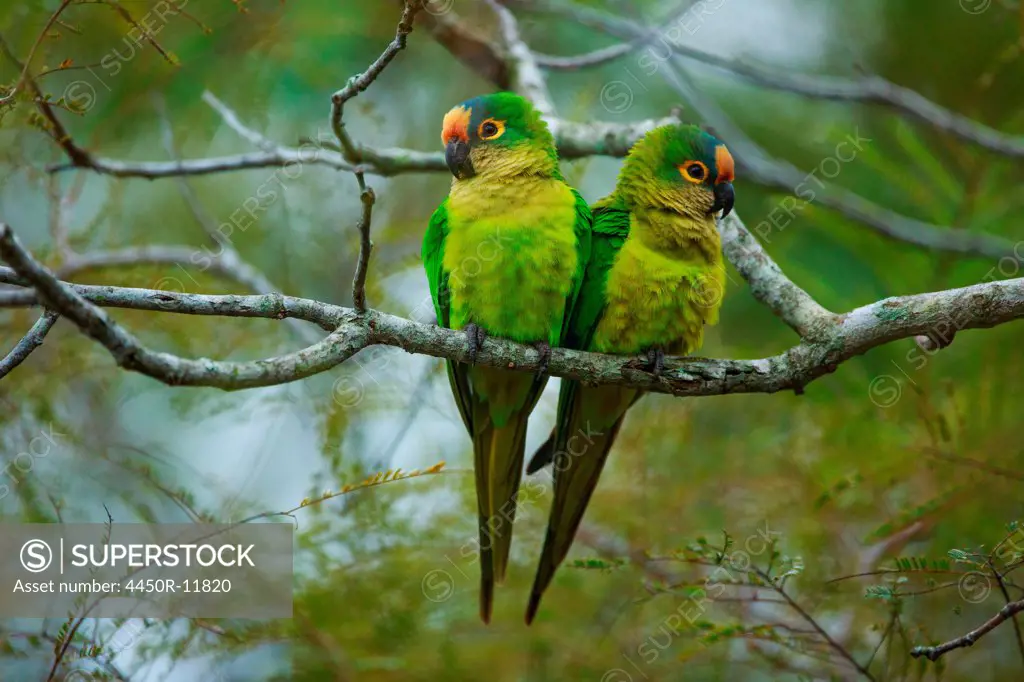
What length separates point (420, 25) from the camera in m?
7.01

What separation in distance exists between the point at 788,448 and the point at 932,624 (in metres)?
1.47

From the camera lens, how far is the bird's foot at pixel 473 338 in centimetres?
426

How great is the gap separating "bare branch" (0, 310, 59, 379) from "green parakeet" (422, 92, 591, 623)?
6.50 ft

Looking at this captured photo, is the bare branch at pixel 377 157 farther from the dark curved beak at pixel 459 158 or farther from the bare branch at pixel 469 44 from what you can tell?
the bare branch at pixel 469 44

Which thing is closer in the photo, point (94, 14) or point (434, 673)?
point (434, 673)

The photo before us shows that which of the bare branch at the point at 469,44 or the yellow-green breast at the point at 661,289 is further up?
the bare branch at the point at 469,44

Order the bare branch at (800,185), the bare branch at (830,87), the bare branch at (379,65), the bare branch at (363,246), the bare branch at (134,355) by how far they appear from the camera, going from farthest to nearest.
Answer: the bare branch at (830,87)
the bare branch at (800,185)
the bare branch at (379,65)
the bare branch at (363,246)
the bare branch at (134,355)

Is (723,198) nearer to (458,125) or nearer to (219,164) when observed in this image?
(458,125)

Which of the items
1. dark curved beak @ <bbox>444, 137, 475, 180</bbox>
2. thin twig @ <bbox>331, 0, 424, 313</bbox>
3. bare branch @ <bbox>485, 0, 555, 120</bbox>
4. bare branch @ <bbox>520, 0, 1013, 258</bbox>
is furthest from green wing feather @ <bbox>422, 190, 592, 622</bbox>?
bare branch @ <bbox>520, 0, 1013, 258</bbox>

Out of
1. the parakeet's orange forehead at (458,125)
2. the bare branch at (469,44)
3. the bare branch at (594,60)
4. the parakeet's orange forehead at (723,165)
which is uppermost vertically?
the bare branch at (469,44)

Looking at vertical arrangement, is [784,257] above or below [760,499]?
above

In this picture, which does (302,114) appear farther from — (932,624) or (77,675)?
(932,624)

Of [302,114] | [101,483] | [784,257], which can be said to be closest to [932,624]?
[784,257]

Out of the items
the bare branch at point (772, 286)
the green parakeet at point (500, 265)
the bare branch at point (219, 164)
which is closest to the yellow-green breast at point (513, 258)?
the green parakeet at point (500, 265)
